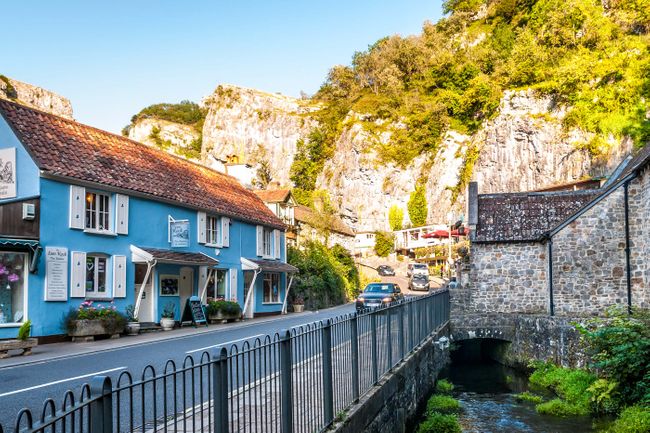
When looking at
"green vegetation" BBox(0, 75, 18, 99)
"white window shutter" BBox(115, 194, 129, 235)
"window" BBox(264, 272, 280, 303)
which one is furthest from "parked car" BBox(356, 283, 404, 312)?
"green vegetation" BBox(0, 75, 18, 99)

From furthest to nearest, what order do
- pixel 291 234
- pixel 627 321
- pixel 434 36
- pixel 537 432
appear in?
pixel 434 36, pixel 291 234, pixel 627 321, pixel 537 432

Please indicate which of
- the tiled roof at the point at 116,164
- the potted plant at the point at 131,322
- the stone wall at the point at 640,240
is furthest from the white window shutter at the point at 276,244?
the stone wall at the point at 640,240

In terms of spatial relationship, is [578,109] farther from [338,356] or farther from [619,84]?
[338,356]

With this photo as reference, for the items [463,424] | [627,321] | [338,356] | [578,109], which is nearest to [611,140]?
[578,109]

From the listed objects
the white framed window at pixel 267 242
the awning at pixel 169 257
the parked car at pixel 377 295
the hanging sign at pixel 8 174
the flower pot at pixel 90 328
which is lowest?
the flower pot at pixel 90 328

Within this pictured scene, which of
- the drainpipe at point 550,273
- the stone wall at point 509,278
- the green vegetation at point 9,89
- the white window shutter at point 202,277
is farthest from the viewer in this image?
the green vegetation at point 9,89

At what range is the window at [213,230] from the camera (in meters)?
29.5

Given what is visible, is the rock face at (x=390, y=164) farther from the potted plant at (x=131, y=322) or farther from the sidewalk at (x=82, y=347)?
the sidewalk at (x=82, y=347)

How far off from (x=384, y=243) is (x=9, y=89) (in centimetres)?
5474

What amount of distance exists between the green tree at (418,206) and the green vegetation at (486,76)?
5134 millimetres

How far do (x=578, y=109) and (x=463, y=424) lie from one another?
50.4 m

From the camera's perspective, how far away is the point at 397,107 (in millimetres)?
86562

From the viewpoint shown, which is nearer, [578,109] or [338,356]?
[338,356]

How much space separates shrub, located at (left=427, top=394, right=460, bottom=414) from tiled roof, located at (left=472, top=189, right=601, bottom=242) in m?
11.9
